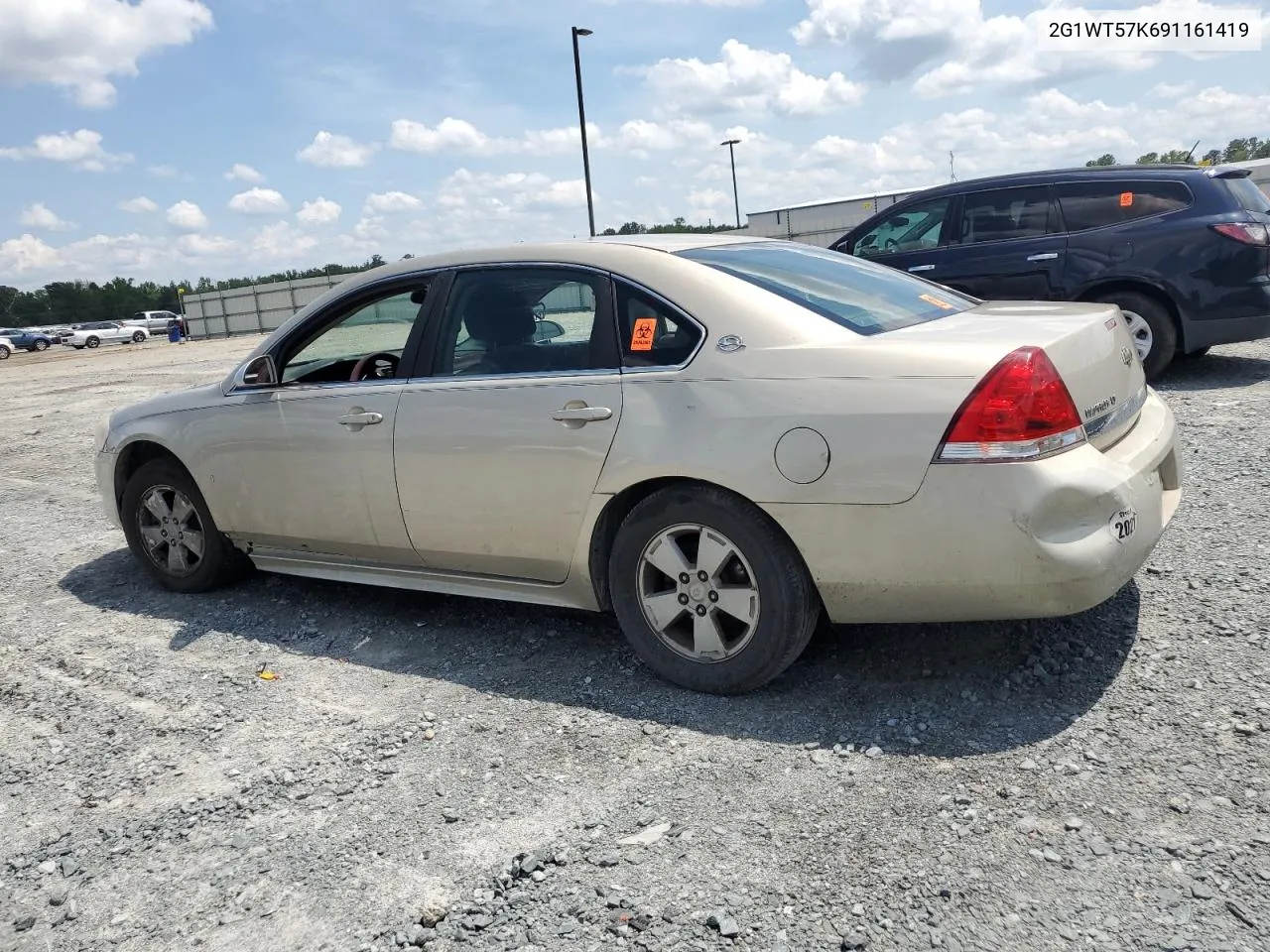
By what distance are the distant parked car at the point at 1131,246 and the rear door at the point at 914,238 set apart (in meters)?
0.02

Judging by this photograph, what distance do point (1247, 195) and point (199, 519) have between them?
7.95 m

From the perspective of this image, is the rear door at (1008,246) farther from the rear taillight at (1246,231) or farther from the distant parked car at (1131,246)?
the rear taillight at (1246,231)

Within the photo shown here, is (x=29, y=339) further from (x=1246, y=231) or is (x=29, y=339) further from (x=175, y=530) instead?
(x=1246, y=231)

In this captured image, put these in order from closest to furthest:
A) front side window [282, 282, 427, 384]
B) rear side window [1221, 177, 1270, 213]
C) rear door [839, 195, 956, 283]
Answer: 1. front side window [282, 282, 427, 384]
2. rear side window [1221, 177, 1270, 213]
3. rear door [839, 195, 956, 283]

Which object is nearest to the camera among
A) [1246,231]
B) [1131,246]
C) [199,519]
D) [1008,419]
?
[1008,419]

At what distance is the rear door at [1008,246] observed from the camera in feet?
27.4

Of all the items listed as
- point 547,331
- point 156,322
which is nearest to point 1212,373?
point 547,331

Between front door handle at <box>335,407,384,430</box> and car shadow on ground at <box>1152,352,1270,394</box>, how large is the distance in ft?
20.8

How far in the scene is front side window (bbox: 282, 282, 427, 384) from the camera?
434cm

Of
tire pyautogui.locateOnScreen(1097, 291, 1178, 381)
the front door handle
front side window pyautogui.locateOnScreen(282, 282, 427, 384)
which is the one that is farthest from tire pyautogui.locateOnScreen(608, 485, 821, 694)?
tire pyautogui.locateOnScreen(1097, 291, 1178, 381)

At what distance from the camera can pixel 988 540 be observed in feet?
9.66

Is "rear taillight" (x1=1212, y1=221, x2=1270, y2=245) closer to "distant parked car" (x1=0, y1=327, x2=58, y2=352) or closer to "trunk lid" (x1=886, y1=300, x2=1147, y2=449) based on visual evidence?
"trunk lid" (x1=886, y1=300, x2=1147, y2=449)

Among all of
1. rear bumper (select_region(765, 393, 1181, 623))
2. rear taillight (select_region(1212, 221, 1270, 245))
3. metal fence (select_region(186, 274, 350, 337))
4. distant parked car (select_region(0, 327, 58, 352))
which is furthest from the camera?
distant parked car (select_region(0, 327, 58, 352))

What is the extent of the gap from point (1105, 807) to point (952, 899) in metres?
0.57
